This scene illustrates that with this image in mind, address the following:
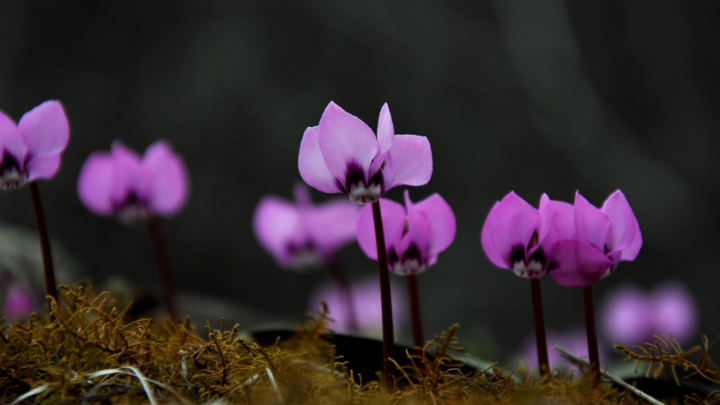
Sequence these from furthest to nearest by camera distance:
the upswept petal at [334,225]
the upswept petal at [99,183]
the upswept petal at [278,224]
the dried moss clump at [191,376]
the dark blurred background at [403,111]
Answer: the dark blurred background at [403,111], the upswept petal at [278,224], the upswept petal at [334,225], the upswept petal at [99,183], the dried moss clump at [191,376]

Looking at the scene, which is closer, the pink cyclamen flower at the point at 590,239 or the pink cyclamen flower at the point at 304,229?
the pink cyclamen flower at the point at 590,239

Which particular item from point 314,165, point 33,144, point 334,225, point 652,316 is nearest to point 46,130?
point 33,144

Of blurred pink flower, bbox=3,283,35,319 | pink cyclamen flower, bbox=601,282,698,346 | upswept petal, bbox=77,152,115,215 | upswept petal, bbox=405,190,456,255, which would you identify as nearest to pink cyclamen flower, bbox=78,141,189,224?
upswept petal, bbox=77,152,115,215

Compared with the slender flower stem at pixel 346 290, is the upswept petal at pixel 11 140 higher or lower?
higher

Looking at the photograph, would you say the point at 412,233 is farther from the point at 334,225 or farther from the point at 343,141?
the point at 334,225

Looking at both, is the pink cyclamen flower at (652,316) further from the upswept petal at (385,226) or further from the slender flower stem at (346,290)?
the upswept petal at (385,226)

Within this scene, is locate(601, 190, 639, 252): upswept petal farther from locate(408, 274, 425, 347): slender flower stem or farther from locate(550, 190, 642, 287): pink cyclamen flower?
locate(408, 274, 425, 347): slender flower stem

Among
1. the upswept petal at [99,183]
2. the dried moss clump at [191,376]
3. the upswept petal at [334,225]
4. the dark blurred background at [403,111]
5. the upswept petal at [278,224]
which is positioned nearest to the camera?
the dried moss clump at [191,376]

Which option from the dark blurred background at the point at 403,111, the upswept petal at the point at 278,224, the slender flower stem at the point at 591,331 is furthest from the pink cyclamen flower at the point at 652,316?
the dark blurred background at the point at 403,111
